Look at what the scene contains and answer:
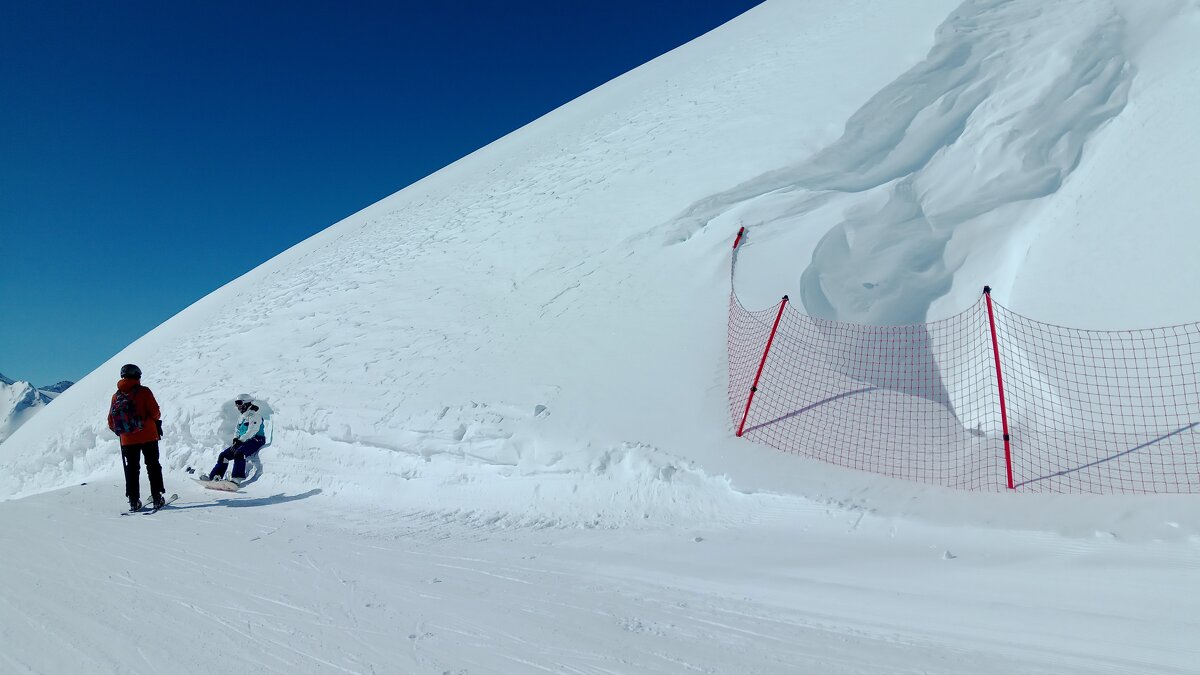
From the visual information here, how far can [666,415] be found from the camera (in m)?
6.56

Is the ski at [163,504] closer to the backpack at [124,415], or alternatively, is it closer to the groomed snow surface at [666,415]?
the groomed snow surface at [666,415]

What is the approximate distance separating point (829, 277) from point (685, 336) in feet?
7.45

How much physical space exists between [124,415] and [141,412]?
0.48 ft

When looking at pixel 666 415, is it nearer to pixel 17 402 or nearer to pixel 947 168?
pixel 947 168

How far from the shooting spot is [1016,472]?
17.2 ft

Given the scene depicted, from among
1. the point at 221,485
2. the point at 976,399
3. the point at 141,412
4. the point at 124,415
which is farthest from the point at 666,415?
the point at 124,415

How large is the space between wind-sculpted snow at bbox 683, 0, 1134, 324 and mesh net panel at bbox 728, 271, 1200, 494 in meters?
0.98

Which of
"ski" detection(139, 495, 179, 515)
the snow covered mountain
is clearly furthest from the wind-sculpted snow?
the snow covered mountain

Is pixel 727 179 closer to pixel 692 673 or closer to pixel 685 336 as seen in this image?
pixel 685 336

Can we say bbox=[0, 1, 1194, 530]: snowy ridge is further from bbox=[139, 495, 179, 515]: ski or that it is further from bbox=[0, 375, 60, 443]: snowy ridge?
bbox=[0, 375, 60, 443]: snowy ridge

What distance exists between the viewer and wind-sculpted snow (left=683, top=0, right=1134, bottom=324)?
855cm

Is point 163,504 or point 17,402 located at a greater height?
point 17,402

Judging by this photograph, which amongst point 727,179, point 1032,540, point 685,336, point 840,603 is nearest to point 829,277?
point 685,336

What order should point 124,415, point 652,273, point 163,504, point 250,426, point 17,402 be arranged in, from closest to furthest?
1. point 124,415
2. point 163,504
3. point 250,426
4. point 652,273
5. point 17,402
